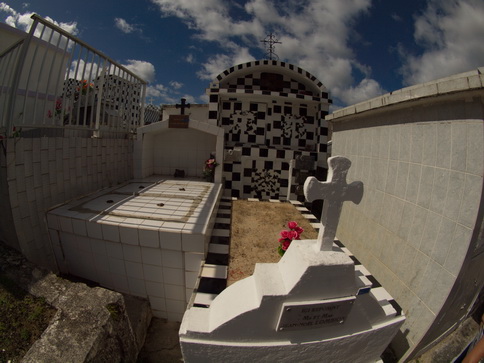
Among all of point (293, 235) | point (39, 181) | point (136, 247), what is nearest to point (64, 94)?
point (39, 181)

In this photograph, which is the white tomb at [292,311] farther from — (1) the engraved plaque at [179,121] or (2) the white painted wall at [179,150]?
(2) the white painted wall at [179,150]

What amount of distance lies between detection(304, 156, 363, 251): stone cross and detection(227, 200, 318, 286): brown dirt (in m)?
1.75

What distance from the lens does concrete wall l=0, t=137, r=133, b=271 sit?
3627mm

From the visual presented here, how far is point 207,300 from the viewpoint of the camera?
301 centimetres

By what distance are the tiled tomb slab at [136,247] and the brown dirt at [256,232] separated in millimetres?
668

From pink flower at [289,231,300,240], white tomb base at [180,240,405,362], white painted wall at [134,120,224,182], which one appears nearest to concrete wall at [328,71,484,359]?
white tomb base at [180,240,405,362]

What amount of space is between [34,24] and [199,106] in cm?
785

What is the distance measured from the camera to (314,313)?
221cm

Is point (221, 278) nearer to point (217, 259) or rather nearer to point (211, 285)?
point (211, 285)

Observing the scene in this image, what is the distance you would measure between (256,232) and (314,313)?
2.84 metres

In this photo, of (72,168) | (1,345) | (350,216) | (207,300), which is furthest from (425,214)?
(72,168)

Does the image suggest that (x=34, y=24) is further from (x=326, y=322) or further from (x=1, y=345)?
(x=326, y=322)

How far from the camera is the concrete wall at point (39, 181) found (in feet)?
11.9

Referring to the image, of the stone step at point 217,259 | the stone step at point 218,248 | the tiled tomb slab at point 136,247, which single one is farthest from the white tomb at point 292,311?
the stone step at point 218,248
